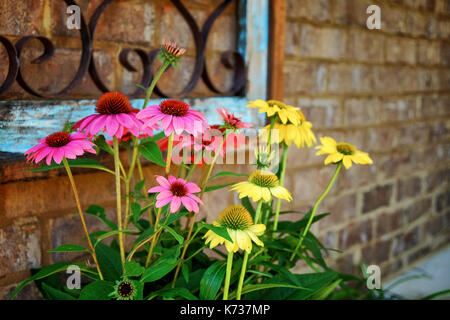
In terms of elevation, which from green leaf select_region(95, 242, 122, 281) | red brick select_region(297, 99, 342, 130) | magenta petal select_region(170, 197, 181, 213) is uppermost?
red brick select_region(297, 99, 342, 130)

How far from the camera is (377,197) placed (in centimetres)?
244

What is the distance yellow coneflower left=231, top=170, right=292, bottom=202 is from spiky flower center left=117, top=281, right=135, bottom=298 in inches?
10.3

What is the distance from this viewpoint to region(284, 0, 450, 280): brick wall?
198 centimetres

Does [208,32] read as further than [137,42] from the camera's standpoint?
Yes

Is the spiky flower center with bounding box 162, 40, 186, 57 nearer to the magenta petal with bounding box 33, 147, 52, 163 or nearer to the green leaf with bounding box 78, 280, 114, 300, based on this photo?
the magenta petal with bounding box 33, 147, 52, 163

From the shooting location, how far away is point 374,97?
233 cm

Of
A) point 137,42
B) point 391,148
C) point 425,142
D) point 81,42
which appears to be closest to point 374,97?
point 391,148

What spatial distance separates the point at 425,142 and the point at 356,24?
95cm

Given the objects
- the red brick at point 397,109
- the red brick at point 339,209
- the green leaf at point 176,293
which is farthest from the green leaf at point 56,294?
the red brick at point 397,109

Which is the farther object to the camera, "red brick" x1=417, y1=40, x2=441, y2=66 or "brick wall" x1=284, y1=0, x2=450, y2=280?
"red brick" x1=417, y1=40, x2=441, y2=66

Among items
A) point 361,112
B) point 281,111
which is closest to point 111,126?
point 281,111

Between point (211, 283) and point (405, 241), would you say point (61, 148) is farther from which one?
point (405, 241)

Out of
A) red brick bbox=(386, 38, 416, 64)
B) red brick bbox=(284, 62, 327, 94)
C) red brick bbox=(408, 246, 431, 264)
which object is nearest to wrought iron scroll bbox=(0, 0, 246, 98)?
red brick bbox=(284, 62, 327, 94)
